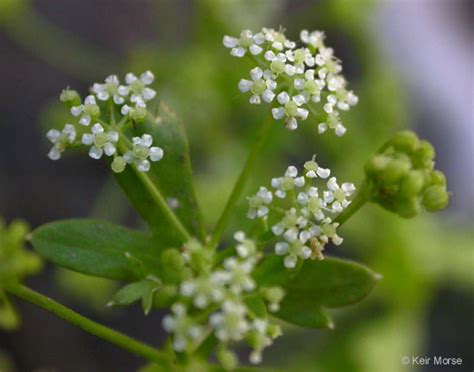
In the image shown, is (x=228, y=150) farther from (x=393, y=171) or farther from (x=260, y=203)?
(x=393, y=171)

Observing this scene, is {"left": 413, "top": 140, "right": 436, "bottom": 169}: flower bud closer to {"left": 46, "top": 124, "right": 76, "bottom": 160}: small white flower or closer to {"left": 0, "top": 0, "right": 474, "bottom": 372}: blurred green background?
{"left": 46, "top": 124, "right": 76, "bottom": 160}: small white flower

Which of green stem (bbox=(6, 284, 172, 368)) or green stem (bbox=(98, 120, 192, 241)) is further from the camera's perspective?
green stem (bbox=(98, 120, 192, 241))

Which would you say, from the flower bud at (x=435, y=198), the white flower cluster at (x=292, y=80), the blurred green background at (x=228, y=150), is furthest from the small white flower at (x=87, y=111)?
the blurred green background at (x=228, y=150)

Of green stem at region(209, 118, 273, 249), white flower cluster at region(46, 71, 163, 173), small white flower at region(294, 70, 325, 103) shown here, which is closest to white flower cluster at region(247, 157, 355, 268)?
green stem at region(209, 118, 273, 249)

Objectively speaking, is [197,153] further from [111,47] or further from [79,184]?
[111,47]

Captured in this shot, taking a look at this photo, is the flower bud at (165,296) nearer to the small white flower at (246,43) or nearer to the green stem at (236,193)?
the green stem at (236,193)
